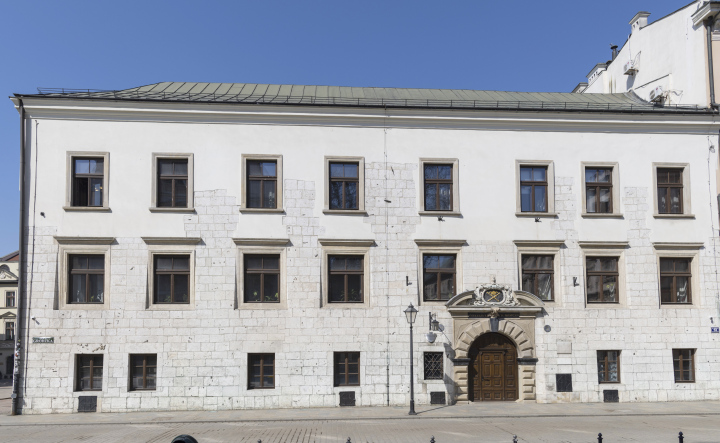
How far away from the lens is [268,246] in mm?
23250

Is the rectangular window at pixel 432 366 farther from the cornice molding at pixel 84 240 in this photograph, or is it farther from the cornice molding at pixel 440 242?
the cornice molding at pixel 84 240

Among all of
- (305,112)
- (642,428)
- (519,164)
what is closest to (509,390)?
(642,428)

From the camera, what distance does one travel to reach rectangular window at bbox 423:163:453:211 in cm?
2418

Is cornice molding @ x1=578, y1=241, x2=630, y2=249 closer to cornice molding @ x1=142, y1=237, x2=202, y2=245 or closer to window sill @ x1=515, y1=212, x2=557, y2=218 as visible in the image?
window sill @ x1=515, y1=212, x2=557, y2=218

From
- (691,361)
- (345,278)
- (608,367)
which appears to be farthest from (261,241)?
(691,361)

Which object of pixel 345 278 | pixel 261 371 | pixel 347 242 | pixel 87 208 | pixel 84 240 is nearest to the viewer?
pixel 84 240

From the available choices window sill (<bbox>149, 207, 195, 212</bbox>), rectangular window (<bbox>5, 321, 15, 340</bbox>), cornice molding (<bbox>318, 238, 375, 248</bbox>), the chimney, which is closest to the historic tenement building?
cornice molding (<bbox>318, 238, 375, 248</bbox>)

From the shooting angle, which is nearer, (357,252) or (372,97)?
(357,252)

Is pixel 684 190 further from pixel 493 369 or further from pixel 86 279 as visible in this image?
pixel 86 279

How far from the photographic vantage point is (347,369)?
75.8 ft

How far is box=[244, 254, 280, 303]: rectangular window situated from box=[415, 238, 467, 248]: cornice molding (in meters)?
5.10

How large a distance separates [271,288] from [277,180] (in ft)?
12.6

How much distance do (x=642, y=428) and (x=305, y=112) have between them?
14.8 metres

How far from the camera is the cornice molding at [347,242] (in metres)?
23.4
